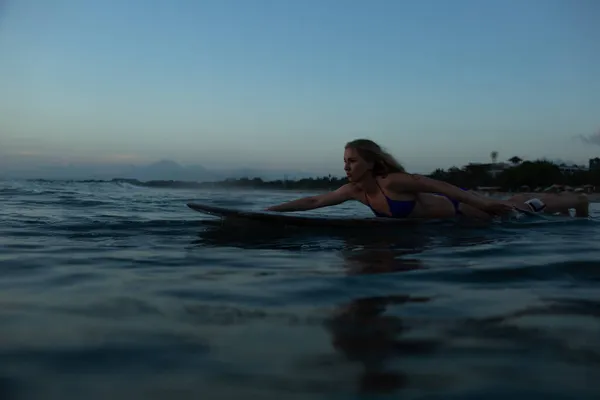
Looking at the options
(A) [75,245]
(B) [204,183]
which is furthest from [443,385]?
(B) [204,183]

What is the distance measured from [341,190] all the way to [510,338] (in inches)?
176

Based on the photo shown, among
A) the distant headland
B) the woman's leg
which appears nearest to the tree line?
the distant headland

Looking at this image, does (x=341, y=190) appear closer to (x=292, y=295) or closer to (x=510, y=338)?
(x=292, y=295)

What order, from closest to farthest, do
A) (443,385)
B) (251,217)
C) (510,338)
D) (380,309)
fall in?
(443,385), (510,338), (380,309), (251,217)

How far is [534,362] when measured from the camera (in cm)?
163

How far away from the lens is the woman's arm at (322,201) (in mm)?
6219

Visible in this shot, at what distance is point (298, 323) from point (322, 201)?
167 inches

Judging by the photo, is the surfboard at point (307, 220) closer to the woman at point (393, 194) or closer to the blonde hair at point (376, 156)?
the woman at point (393, 194)

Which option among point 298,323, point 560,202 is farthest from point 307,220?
point 560,202

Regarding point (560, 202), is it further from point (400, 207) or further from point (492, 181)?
point (492, 181)

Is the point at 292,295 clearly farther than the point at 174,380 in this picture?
Yes

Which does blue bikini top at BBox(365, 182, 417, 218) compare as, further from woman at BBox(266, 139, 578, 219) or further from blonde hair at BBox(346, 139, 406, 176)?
blonde hair at BBox(346, 139, 406, 176)

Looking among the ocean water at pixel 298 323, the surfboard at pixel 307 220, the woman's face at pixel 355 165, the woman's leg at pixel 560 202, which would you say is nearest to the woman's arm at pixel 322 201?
the woman's face at pixel 355 165

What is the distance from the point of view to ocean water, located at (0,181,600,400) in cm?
147
